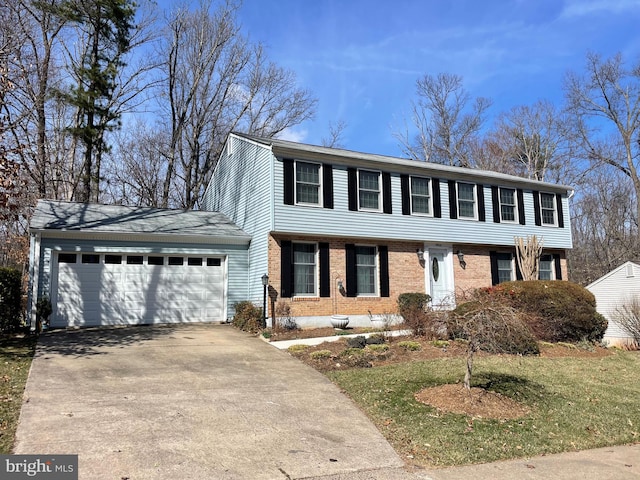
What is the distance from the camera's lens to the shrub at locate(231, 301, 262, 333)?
13.6 metres

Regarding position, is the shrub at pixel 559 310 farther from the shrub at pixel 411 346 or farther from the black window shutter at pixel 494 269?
the black window shutter at pixel 494 269

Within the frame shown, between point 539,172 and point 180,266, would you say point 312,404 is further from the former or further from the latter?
point 539,172

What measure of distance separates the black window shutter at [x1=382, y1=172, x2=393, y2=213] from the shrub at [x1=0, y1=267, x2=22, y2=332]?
1107cm

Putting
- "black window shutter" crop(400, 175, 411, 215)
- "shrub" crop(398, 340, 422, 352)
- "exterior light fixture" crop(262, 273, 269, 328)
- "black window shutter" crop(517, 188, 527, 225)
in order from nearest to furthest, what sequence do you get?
"shrub" crop(398, 340, 422, 352) → "exterior light fixture" crop(262, 273, 269, 328) → "black window shutter" crop(400, 175, 411, 215) → "black window shutter" crop(517, 188, 527, 225)

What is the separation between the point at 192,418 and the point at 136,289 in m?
8.83

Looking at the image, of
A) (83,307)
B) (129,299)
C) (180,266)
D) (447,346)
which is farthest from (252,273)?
(447,346)

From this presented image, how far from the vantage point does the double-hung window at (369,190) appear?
15.9m

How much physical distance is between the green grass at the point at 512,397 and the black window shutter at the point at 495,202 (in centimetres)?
846

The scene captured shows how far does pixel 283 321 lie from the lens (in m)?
13.9

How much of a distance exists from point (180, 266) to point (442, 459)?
11168 millimetres

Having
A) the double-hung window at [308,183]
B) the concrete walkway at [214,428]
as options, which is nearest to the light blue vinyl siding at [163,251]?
the double-hung window at [308,183]

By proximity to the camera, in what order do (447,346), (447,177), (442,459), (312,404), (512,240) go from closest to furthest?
(442,459), (312,404), (447,346), (447,177), (512,240)

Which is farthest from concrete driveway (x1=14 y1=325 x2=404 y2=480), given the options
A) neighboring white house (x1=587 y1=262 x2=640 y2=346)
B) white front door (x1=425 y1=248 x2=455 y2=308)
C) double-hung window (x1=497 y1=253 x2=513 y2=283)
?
neighboring white house (x1=587 y1=262 x2=640 y2=346)

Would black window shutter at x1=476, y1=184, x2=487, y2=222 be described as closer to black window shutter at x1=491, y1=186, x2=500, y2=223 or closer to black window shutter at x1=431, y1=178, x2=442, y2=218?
black window shutter at x1=491, y1=186, x2=500, y2=223
